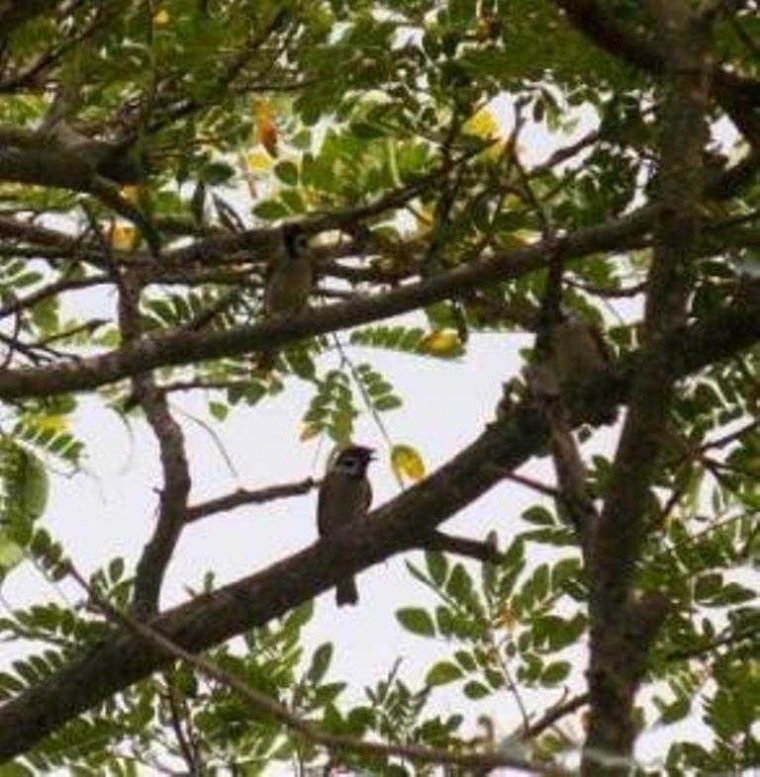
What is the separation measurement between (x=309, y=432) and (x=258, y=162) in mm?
1186

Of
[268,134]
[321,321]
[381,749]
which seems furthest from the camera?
[268,134]

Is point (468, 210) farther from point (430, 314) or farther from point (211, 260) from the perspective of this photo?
point (430, 314)

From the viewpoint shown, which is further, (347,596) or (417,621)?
(347,596)

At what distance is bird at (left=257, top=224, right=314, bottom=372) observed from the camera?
216 inches

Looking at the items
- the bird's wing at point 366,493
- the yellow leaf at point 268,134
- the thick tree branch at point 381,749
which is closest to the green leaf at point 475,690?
the yellow leaf at point 268,134

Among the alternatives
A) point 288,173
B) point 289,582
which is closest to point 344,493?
point 288,173

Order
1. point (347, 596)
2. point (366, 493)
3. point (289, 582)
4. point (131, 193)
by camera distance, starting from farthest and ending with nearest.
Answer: point (366, 493) < point (347, 596) < point (131, 193) < point (289, 582)

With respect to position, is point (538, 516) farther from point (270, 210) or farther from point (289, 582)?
point (270, 210)

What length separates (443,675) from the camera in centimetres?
489

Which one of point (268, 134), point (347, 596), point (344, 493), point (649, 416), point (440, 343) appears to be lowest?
point (649, 416)

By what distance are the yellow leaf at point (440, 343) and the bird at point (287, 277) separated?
0.50 m

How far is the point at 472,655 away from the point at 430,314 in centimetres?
150

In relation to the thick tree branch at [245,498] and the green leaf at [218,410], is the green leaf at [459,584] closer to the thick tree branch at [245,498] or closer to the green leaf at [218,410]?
the thick tree branch at [245,498]

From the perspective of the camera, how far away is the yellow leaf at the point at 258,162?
23.3 ft
